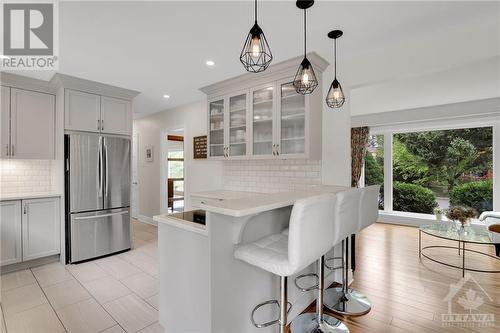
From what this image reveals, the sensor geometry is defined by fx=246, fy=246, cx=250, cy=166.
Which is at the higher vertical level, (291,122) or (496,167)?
(291,122)

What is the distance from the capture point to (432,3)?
1881 millimetres

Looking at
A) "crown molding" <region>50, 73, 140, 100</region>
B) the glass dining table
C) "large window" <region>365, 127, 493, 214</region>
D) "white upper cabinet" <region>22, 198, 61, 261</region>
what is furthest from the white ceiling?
"large window" <region>365, 127, 493, 214</region>

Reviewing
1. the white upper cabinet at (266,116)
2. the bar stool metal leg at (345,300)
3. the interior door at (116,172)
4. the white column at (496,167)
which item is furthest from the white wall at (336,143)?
the white column at (496,167)

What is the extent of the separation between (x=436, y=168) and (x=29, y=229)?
306 inches

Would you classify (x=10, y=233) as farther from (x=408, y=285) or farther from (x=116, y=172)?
(x=408, y=285)

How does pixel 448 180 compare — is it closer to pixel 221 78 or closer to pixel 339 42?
pixel 339 42

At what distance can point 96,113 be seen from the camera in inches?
143

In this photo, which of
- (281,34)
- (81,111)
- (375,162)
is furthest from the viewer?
(375,162)

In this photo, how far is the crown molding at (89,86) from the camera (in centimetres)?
329

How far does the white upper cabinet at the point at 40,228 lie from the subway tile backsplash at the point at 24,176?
0.53m

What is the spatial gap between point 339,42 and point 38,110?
4.02m

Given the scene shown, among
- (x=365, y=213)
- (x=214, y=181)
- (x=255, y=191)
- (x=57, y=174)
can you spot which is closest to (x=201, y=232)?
(x=365, y=213)

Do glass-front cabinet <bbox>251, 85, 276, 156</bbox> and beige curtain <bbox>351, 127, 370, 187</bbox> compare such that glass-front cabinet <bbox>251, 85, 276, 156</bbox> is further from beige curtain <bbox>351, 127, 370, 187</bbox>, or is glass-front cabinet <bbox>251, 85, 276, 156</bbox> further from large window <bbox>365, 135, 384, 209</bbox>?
large window <bbox>365, 135, 384, 209</bbox>

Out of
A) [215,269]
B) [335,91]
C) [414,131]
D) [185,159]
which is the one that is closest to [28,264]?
[185,159]
